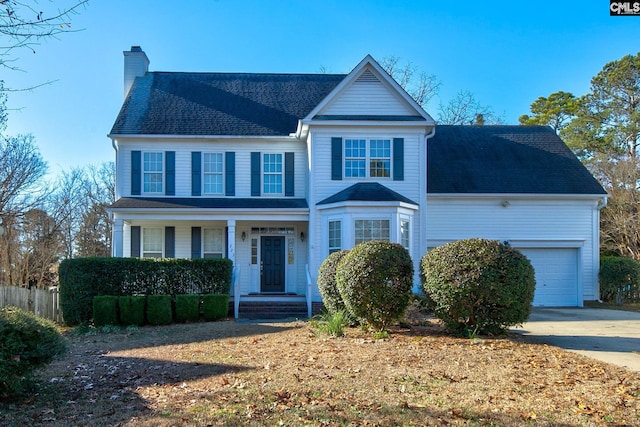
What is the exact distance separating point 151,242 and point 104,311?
4505 millimetres

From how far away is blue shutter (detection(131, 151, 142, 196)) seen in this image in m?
17.0

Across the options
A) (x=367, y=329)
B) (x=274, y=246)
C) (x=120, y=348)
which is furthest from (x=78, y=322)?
(x=367, y=329)

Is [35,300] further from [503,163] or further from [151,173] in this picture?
[503,163]

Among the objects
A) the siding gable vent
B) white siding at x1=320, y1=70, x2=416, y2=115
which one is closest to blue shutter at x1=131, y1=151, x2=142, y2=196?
white siding at x1=320, y1=70, x2=416, y2=115

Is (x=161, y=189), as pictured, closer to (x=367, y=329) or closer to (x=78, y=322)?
(x=78, y=322)

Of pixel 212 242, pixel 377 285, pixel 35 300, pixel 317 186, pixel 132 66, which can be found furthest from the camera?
pixel 132 66

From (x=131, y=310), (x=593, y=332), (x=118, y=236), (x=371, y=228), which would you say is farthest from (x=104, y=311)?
(x=593, y=332)

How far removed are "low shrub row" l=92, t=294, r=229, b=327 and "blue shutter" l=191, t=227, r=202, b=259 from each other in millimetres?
3697

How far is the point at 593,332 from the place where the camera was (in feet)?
37.3

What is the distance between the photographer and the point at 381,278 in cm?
1002

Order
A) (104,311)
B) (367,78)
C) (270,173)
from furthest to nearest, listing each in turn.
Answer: (270,173)
(367,78)
(104,311)

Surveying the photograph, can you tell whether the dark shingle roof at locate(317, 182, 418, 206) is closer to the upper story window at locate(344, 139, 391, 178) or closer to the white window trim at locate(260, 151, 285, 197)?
the upper story window at locate(344, 139, 391, 178)

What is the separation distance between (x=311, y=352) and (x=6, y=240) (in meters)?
15.8

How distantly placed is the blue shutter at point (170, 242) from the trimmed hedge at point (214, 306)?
4.01 metres
